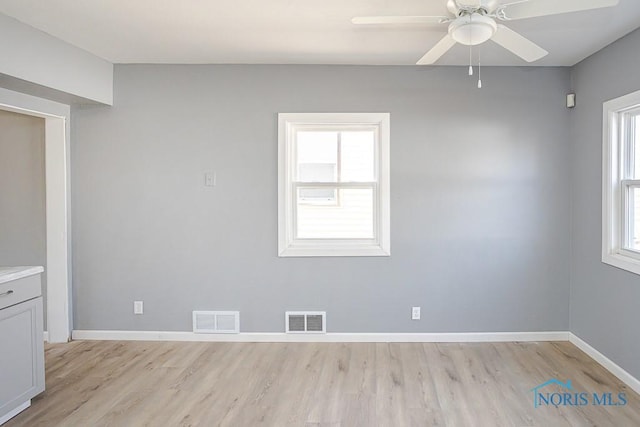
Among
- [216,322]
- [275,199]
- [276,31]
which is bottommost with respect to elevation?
[216,322]

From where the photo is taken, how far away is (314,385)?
2.85 metres

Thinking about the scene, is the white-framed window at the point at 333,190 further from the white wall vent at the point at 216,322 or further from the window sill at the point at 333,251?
the white wall vent at the point at 216,322

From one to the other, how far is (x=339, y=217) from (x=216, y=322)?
4.96 ft

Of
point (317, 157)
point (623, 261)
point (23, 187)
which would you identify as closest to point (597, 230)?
point (623, 261)

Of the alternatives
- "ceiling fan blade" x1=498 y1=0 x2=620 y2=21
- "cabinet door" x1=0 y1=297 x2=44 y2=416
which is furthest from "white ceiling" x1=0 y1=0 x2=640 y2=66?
"cabinet door" x1=0 y1=297 x2=44 y2=416

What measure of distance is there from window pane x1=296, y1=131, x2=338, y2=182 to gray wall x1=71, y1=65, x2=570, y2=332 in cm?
26

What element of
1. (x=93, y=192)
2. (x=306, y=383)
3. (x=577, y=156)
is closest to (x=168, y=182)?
(x=93, y=192)

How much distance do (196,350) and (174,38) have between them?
260 centimetres

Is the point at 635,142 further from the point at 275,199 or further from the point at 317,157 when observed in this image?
the point at 275,199

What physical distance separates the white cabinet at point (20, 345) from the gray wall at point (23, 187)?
1230mm

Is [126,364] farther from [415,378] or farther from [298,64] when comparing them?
[298,64]

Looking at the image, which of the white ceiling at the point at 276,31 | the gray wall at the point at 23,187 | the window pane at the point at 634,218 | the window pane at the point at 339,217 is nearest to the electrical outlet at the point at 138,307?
the gray wall at the point at 23,187

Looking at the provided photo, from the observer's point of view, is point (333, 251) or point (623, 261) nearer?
point (623, 261)

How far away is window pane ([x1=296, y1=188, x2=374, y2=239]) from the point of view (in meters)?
3.73
